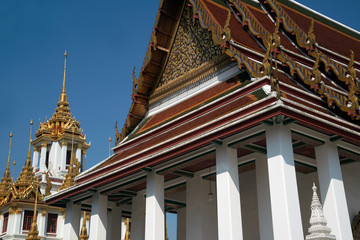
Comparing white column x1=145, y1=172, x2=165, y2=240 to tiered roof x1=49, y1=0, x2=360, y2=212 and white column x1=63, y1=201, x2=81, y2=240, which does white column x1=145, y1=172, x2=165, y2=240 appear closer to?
tiered roof x1=49, y1=0, x2=360, y2=212

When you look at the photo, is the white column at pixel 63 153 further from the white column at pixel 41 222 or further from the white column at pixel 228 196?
the white column at pixel 228 196

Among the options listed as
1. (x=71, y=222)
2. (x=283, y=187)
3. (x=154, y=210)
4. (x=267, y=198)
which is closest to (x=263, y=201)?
(x=267, y=198)

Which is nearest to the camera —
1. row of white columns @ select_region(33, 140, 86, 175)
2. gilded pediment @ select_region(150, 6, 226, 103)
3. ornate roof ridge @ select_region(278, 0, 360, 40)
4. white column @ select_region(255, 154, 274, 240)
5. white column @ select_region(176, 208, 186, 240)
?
white column @ select_region(255, 154, 274, 240)

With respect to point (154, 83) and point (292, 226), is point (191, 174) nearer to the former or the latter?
point (154, 83)

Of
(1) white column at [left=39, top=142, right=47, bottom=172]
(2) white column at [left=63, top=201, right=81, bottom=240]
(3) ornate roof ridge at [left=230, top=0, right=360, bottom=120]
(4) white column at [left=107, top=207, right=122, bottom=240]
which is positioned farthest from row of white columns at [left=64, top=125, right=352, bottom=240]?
(1) white column at [left=39, top=142, right=47, bottom=172]

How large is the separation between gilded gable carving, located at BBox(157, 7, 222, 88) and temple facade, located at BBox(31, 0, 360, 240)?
3cm

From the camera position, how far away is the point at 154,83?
43.8 ft

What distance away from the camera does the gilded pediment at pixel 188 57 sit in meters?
11.7

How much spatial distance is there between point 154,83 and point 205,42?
2006 mm

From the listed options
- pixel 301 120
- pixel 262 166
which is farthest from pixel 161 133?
pixel 301 120

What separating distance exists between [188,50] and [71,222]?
4.85m

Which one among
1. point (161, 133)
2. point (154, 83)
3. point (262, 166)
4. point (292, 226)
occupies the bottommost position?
point (292, 226)

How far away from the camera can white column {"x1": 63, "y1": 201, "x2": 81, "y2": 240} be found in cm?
1234

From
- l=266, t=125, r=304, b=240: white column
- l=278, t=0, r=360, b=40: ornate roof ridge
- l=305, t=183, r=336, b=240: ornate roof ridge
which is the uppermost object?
l=278, t=0, r=360, b=40: ornate roof ridge
